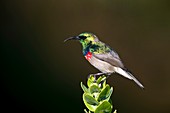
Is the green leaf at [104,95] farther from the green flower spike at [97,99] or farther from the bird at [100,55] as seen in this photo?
the bird at [100,55]

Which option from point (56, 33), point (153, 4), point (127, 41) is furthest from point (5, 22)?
point (153, 4)

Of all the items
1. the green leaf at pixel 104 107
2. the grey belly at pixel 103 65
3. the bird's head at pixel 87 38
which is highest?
the bird's head at pixel 87 38

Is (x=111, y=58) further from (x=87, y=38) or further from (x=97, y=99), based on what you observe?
(x=97, y=99)

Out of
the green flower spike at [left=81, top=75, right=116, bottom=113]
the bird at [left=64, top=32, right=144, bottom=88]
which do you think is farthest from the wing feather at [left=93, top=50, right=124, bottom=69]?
the green flower spike at [left=81, top=75, right=116, bottom=113]

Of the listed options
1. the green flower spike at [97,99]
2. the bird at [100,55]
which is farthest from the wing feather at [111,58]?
the green flower spike at [97,99]

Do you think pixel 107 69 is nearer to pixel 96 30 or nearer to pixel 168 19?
pixel 96 30

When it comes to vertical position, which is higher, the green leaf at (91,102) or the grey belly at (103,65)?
the green leaf at (91,102)

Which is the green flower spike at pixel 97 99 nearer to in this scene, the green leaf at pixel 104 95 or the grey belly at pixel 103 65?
the green leaf at pixel 104 95

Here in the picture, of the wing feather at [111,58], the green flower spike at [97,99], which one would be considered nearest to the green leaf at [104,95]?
the green flower spike at [97,99]

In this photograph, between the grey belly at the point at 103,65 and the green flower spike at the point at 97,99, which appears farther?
the grey belly at the point at 103,65

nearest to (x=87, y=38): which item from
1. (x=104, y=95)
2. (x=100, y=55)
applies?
(x=100, y=55)
